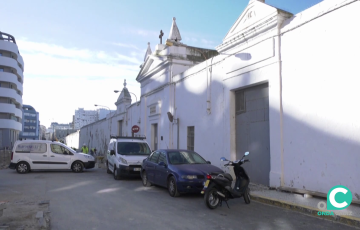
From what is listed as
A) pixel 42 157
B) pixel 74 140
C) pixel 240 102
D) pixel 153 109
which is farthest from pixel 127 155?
pixel 74 140

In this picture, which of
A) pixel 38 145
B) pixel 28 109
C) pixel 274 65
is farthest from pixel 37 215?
pixel 28 109

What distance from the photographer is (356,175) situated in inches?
298

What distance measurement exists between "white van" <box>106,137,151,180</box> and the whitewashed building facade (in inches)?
110

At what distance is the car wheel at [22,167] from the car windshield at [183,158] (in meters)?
9.77

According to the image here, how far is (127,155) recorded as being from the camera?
14008 millimetres

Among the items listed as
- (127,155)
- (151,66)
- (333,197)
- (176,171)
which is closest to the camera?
(333,197)

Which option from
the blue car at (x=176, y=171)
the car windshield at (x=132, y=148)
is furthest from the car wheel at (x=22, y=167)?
the blue car at (x=176, y=171)

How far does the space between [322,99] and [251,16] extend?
14.5 feet

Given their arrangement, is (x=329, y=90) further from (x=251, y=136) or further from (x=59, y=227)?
(x=59, y=227)

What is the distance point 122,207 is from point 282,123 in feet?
18.2

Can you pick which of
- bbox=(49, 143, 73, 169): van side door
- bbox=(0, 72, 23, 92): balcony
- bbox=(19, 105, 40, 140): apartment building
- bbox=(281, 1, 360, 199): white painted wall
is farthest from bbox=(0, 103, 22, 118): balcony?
bbox=(19, 105, 40, 140): apartment building

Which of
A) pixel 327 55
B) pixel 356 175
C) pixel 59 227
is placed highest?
pixel 327 55

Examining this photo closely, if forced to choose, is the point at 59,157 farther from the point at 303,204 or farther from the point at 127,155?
the point at 303,204

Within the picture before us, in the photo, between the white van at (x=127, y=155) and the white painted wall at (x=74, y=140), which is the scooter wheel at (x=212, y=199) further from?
the white painted wall at (x=74, y=140)
